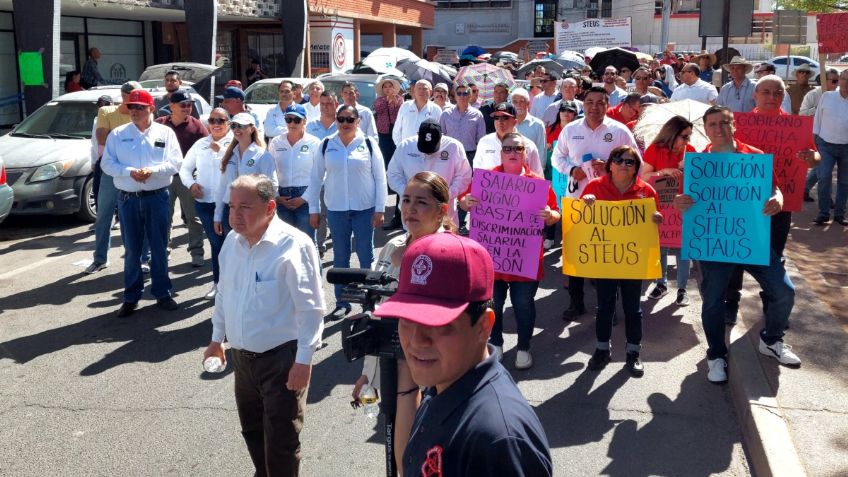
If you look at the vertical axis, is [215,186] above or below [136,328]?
above

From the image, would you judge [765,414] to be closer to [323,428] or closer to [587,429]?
[587,429]

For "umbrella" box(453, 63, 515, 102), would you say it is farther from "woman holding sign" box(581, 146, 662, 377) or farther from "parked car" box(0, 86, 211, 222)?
"woman holding sign" box(581, 146, 662, 377)

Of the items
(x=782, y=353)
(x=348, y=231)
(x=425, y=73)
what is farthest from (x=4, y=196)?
(x=425, y=73)

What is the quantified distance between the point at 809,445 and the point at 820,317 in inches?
108

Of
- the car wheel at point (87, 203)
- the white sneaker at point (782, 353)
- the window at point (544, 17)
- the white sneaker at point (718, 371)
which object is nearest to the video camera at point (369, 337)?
the white sneaker at point (718, 371)

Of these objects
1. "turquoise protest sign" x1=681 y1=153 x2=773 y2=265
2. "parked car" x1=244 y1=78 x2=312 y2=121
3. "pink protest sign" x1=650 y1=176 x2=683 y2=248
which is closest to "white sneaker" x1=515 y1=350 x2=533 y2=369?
"turquoise protest sign" x1=681 y1=153 x2=773 y2=265

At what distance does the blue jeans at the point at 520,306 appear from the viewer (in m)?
6.46

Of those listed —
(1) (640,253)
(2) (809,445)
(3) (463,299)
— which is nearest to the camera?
(3) (463,299)

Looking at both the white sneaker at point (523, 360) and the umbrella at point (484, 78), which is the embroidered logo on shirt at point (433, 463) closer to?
the white sneaker at point (523, 360)

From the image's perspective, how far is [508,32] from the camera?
2687 inches

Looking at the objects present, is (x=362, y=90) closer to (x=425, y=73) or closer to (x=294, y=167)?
(x=425, y=73)

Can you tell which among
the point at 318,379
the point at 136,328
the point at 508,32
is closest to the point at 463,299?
the point at 318,379

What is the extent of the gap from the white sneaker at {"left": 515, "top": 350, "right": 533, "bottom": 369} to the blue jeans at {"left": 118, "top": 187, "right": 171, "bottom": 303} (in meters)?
3.63

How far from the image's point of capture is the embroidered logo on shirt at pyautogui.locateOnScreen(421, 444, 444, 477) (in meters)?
2.02
